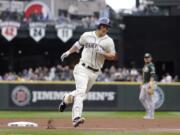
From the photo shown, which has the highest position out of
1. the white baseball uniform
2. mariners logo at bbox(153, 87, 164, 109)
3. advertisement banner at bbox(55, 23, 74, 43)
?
advertisement banner at bbox(55, 23, 74, 43)

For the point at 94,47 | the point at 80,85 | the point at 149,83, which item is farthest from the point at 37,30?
the point at 80,85

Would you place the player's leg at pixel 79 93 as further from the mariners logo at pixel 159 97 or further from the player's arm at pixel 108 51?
the mariners logo at pixel 159 97

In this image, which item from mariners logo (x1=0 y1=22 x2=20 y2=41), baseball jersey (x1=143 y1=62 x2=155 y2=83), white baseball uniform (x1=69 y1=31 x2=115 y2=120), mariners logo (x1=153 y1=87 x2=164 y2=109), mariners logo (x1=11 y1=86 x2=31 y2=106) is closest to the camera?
white baseball uniform (x1=69 y1=31 x2=115 y2=120)

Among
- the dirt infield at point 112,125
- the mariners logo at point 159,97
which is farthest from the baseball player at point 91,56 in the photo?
the mariners logo at point 159,97

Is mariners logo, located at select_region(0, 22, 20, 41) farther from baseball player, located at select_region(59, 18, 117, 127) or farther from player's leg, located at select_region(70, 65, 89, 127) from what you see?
player's leg, located at select_region(70, 65, 89, 127)

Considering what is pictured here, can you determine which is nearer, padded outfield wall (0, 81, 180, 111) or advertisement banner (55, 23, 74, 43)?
padded outfield wall (0, 81, 180, 111)

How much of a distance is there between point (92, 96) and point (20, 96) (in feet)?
8.94

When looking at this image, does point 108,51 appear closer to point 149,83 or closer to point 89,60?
point 89,60

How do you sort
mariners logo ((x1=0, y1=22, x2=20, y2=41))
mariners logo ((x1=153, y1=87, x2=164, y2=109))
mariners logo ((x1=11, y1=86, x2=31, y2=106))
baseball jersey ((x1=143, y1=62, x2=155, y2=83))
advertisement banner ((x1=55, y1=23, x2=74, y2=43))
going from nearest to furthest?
baseball jersey ((x1=143, y1=62, x2=155, y2=83)), mariners logo ((x1=11, y1=86, x2=31, y2=106)), mariners logo ((x1=153, y1=87, x2=164, y2=109)), mariners logo ((x1=0, y1=22, x2=20, y2=41)), advertisement banner ((x1=55, y1=23, x2=74, y2=43))

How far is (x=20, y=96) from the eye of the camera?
24000 millimetres

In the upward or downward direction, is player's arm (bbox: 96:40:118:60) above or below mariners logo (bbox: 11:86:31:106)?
above

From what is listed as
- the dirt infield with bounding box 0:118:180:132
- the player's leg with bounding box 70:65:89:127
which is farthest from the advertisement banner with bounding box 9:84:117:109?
the player's leg with bounding box 70:65:89:127

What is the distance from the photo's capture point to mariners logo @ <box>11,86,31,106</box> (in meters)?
23.9

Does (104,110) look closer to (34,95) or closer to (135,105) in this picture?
(135,105)
